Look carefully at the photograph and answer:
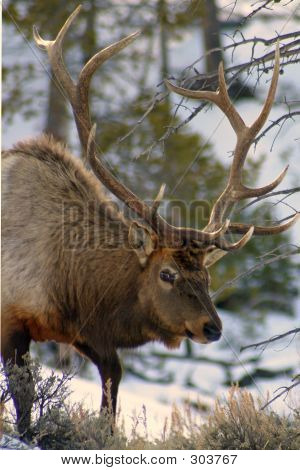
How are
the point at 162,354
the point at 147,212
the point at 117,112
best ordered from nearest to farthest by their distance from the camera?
the point at 147,212 → the point at 117,112 → the point at 162,354

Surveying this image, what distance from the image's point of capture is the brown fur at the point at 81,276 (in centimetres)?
649

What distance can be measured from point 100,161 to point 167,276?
100 cm

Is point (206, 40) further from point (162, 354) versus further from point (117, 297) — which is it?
point (117, 297)

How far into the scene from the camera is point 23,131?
18.5 m

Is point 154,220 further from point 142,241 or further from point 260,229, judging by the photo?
point 260,229

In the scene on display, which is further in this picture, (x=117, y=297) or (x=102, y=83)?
(x=102, y=83)

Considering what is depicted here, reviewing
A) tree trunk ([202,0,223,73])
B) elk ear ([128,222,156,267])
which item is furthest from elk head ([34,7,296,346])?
tree trunk ([202,0,223,73])

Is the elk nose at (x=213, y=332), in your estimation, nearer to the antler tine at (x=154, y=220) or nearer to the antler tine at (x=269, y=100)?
the antler tine at (x=154, y=220)

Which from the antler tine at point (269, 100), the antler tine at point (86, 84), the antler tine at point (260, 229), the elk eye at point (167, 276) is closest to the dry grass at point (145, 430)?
the elk eye at point (167, 276)

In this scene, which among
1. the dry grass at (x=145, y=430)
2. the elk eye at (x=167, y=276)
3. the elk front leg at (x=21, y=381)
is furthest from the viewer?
the elk eye at (x=167, y=276)

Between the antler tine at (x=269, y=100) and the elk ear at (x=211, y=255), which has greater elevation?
the antler tine at (x=269, y=100)

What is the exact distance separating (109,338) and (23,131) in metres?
12.2

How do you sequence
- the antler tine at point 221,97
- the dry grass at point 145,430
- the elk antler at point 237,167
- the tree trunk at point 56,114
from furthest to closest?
the tree trunk at point 56,114
the elk antler at point 237,167
the antler tine at point 221,97
the dry grass at point 145,430
